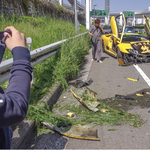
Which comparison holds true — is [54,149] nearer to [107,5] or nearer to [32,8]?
[32,8]

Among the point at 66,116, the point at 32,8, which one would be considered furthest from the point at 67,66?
the point at 32,8

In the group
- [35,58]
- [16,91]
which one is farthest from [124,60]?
[16,91]

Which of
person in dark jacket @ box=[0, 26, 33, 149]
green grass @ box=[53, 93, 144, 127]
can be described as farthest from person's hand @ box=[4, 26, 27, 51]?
green grass @ box=[53, 93, 144, 127]

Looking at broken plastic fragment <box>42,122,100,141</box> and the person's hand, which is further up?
the person's hand

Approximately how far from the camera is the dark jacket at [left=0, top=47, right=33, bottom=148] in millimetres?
963

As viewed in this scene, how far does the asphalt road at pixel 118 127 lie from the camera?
8.89ft

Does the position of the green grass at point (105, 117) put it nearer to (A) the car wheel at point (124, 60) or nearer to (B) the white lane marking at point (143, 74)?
(B) the white lane marking at point (143, 74)

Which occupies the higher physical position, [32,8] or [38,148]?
[32,8]

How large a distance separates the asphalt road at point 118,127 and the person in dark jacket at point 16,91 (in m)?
1.80

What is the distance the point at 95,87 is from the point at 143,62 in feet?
12.8

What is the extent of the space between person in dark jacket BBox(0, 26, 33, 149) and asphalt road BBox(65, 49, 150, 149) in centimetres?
180

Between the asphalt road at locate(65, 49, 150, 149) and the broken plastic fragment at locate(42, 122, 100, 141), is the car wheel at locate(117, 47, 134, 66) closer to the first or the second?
the asphalt road at locate(65, 49, 150, 149)

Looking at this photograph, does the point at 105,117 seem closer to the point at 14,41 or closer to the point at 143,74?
the point at 14,41

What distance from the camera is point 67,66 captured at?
17.9ft
